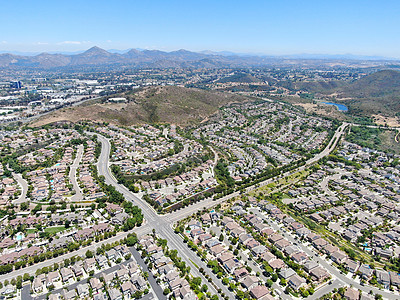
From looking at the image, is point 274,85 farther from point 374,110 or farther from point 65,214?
point 65,214

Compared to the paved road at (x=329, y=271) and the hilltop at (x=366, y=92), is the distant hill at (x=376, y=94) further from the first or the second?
the paved road at (x=329, y=271)

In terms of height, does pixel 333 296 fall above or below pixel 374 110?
below

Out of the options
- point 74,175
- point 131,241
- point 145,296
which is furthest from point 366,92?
point 145,296

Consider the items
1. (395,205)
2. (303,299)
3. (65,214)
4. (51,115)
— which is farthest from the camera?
(51,115)

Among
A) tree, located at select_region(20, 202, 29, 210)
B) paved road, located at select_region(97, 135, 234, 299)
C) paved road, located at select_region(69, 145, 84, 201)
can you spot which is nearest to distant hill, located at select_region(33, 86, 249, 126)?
paved road, located at select_region(69, 145, 84, 201)

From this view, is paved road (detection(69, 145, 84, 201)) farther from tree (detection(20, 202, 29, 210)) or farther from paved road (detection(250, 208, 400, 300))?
paved road (detection(250, 208, 400, 300))

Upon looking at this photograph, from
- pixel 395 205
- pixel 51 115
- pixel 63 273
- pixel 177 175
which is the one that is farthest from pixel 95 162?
pixel 395 205

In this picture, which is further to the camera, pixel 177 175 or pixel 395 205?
pixel 177 175
